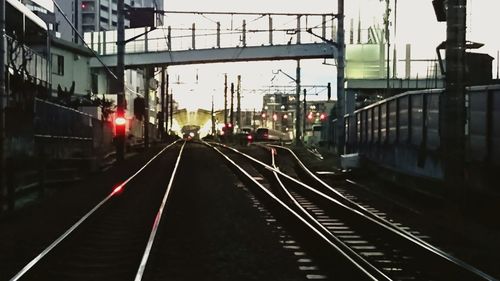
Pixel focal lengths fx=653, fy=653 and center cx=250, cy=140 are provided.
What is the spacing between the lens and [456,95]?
45.9ft

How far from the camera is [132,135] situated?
163ft

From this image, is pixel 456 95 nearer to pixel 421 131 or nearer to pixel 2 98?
pixel 421 131

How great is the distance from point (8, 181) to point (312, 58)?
3930 cm

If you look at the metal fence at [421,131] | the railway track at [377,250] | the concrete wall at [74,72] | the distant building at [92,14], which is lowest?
the railway track at [377,250]

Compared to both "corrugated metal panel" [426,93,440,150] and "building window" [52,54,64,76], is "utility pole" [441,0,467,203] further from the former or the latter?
"building window" [52,54,64,76]

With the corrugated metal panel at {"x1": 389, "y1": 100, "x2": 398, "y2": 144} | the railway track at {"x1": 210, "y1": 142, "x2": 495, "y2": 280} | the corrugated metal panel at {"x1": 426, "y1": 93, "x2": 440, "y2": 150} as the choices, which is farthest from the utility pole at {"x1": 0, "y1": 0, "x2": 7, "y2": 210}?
the corrugated metal panel at {"x1": 389, "y1": 100, "x2": 398, "y2": 144}

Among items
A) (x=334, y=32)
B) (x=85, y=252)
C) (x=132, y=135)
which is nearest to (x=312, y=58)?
(x=334, y=32)

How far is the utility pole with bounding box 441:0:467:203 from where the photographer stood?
1387cm

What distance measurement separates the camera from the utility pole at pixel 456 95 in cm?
1387

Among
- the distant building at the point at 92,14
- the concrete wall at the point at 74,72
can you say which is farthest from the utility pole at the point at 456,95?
the distant building at the point at 92,14

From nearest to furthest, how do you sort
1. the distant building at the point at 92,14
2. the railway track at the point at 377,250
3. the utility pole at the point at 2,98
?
the railway track at the point at 377,250, the utility pole at the point at 2,98, the distant building at the point at 92,14

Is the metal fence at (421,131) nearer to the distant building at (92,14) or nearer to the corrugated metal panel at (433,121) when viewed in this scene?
the corrugated metal panel at (433,121)

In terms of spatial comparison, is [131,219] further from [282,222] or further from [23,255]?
[23,255]

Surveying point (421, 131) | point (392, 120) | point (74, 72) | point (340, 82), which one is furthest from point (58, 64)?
point (421, 131)
